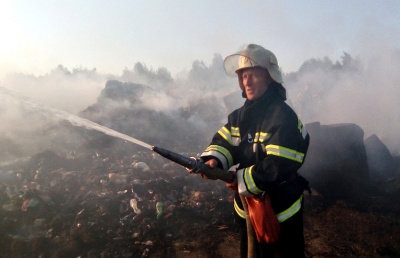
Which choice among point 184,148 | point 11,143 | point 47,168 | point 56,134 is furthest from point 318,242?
point 11,143

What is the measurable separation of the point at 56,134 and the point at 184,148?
4.89 m

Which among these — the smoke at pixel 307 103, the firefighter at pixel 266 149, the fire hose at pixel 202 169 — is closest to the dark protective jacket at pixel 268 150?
the firefighter at pixel 266 149

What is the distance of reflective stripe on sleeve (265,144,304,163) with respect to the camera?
6.17 feet

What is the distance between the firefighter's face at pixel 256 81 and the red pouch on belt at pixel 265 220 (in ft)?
2.76

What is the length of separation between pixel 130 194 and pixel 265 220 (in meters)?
5.06

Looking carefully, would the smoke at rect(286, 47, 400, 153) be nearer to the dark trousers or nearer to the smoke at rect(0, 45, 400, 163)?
the smoke at rect(0, 45, 400, 163)

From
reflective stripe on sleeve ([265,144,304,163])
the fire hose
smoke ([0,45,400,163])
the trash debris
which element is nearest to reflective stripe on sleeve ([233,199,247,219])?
the fire hose

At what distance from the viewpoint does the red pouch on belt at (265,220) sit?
1.98m

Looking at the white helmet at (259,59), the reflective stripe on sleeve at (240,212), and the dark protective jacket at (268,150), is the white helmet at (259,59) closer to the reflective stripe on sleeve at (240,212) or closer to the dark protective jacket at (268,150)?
the dark protective jacket at (268,150)

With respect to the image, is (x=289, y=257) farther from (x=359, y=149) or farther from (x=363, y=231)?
(x=359, y=149)

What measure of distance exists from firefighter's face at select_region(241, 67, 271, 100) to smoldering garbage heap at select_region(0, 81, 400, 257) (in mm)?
3061

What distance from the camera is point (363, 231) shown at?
4.84 metres

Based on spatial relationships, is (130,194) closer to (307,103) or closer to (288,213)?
(288,213)

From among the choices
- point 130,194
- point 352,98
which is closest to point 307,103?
point 352,98
